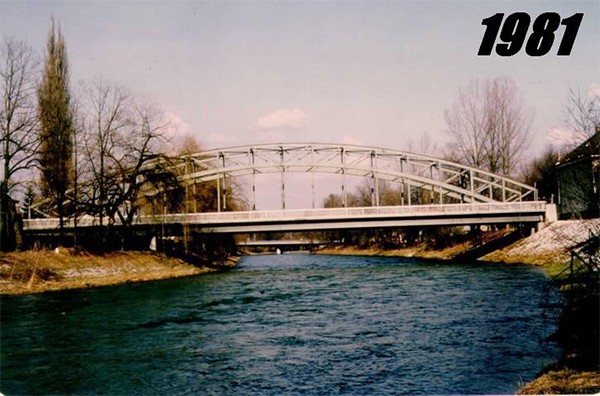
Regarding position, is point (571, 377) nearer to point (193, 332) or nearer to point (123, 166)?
point (193, 332)

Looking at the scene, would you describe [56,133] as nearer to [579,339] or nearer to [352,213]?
[352,213]

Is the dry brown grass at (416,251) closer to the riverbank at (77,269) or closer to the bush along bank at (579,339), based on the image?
the riverbank at (77,269)

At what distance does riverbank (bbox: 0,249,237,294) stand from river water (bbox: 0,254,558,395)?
9.72 ft

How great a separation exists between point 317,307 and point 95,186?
25.3 metres

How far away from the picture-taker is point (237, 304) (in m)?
23.4

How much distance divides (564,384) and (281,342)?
7807 millimetres

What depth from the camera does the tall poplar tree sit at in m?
35.2

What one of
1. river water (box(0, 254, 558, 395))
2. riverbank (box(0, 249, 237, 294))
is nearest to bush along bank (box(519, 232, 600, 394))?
river water (box(0, 254, 558, 395))

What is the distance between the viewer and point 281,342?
15211 mm

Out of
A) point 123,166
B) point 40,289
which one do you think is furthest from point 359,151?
point 40,289

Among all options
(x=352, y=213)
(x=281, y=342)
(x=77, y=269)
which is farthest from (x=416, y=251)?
(x=281, y=342)

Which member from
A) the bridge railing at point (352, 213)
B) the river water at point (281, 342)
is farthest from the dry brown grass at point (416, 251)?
the river water at point (281, 342)

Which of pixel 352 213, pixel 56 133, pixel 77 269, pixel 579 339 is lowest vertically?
pixel 579 339

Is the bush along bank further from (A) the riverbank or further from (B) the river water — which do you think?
(A) the riverbank
